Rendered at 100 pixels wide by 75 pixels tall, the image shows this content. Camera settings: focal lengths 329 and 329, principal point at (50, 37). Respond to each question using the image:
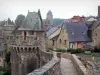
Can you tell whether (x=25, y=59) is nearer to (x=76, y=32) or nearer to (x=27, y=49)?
(x=27, y=49)

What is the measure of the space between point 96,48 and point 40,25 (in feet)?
47.6

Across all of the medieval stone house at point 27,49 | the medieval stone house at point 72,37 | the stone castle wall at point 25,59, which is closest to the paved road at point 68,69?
the stone castle wall at point 25,59

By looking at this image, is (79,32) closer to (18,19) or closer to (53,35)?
(53,35)

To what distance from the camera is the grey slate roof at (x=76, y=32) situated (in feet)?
179

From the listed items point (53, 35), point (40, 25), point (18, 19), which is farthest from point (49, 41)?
point (18, 19)

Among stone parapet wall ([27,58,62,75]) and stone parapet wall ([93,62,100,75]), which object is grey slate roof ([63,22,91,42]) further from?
stone parapet wall ([93,62,100,75])

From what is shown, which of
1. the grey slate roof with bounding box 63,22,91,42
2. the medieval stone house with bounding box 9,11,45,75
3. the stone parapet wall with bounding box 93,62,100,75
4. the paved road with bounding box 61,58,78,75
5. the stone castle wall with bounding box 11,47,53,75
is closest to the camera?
the stone parapet wall with bounding box 93,62,100,75

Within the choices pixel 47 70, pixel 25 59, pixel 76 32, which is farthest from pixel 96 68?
pixel 76 32

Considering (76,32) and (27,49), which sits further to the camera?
(76,32)

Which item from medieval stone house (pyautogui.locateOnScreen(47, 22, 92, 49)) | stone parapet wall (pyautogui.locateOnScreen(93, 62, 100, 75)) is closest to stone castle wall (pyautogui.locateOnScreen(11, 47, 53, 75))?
medieval stone house (pyautogui.locateOnScreen(47, 22, 92, 49))

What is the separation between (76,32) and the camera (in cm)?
5556

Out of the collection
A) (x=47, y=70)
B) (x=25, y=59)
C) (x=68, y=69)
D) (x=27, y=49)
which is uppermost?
(x=27, y=49)

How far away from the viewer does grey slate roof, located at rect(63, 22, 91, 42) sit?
54691mm

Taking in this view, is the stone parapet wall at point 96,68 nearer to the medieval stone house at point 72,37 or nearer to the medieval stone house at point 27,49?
the medieval stone house at point 27,49
